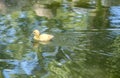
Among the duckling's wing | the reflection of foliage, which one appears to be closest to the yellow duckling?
the duckling's wing

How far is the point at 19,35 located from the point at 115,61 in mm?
2193

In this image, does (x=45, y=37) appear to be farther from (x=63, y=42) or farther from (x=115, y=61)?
(x=115, y=61)

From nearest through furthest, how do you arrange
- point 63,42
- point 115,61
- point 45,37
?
point 115,61 → point 63,42 → point 45,37

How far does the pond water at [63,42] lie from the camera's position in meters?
5.64

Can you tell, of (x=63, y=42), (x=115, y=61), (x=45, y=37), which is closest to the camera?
(x=115, y=61)

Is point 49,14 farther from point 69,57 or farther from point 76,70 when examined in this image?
point 76,70

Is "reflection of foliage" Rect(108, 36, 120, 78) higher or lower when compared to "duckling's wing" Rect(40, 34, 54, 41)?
lower

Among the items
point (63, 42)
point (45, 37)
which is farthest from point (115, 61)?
point (45, 37)

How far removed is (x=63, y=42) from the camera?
666 centimetres

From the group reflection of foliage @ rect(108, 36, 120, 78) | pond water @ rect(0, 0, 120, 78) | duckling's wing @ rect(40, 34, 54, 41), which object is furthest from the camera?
duckling's wing @ rect(40, 34, 54, 41)

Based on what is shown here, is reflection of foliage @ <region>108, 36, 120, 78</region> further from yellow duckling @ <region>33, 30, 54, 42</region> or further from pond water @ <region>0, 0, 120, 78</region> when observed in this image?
yellow duckling @ <region>33, 30, 54, 42</region>

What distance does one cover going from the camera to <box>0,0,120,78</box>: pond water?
5.64 m

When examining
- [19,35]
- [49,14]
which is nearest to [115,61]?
[19,35]

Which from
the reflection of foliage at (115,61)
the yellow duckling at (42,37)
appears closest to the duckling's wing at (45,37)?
the yellow duckling at (42,37)
